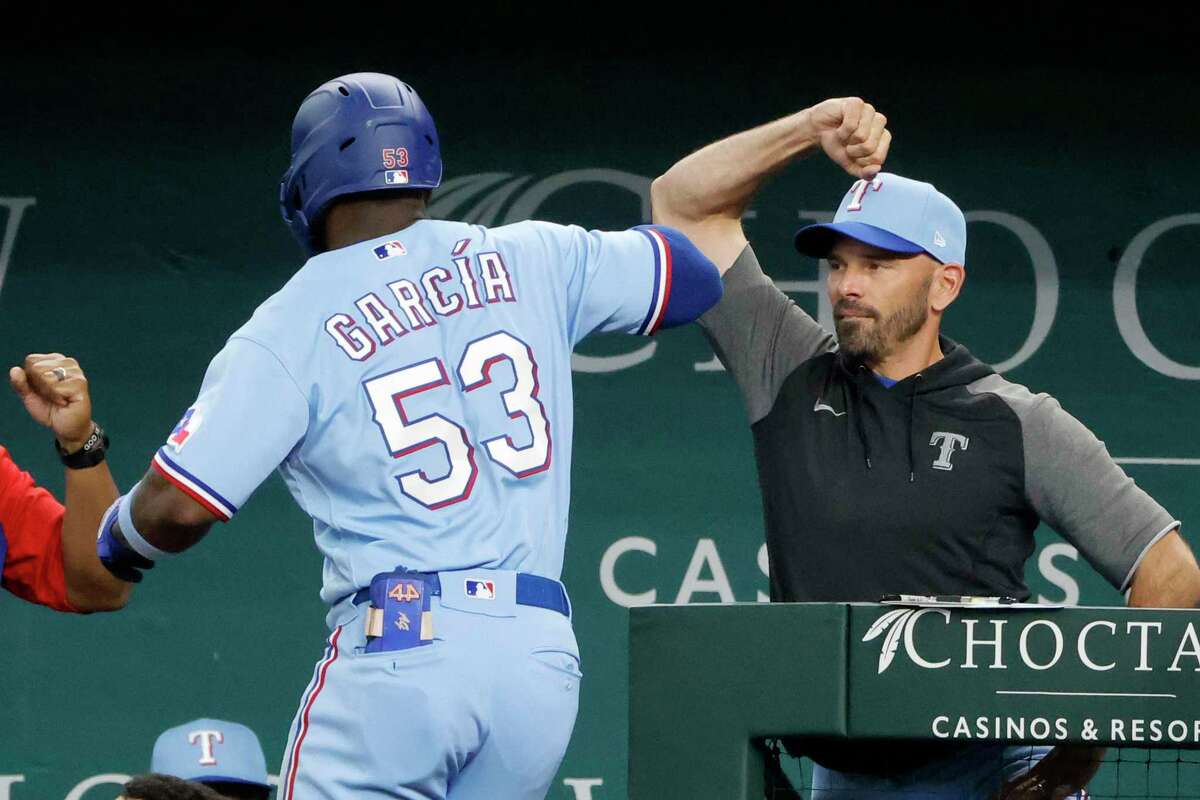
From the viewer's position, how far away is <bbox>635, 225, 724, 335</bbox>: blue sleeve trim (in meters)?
2.90

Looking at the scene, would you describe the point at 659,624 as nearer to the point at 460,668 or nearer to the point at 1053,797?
the point at 460,668

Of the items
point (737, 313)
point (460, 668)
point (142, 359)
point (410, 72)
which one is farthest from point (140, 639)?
point (460, 668)

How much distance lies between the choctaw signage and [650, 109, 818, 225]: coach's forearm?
113 cm

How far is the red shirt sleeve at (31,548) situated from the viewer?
333 centimetres

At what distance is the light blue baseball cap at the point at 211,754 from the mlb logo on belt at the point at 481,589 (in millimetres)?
1498

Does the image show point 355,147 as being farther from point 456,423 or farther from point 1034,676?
point 1034,676

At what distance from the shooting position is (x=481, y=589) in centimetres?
257

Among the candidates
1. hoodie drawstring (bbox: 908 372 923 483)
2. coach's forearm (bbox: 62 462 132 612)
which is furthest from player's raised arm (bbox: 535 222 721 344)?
coach's forearm (bbox: 62 462 132 612)

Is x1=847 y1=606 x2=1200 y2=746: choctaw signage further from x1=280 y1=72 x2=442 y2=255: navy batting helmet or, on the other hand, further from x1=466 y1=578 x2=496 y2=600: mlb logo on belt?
x1=280 y1=72 x2=442 y2=255: navy batting helmet

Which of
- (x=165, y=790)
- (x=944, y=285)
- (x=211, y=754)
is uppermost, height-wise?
(x=944, y=285)

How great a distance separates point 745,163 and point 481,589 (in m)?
1.14

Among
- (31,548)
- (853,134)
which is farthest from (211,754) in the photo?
(853,134)

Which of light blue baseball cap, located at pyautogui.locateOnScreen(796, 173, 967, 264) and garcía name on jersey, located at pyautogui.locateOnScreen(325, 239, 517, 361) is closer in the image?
garcía name on jersey, located at pyautogui.locateOnScreen(325, 239, 517, 361)

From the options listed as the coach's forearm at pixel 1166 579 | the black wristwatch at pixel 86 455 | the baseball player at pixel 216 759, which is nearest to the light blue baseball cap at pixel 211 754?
the baseball player at pixel 216 759
